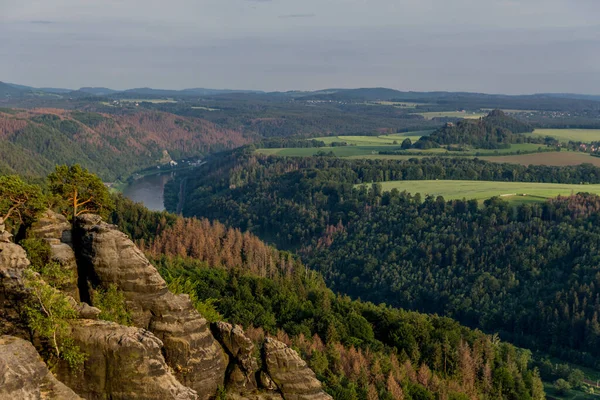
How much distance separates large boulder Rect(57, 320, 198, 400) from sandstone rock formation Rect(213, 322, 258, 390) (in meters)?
6.00

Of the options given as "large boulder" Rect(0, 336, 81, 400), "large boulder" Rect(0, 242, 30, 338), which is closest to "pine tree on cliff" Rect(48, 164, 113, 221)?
"large boulder" Rect(0, 242, 30, 338)

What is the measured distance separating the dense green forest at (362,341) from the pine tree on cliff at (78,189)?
34.3 ft

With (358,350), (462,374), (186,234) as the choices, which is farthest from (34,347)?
(186,234)

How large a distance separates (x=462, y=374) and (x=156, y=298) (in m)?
52.0

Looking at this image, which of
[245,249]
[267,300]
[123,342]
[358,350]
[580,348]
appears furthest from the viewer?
[245,249]

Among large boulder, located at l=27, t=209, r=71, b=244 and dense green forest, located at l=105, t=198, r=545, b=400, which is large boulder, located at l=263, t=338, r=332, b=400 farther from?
dense green forest, located at l=105, t=198, r=545, b=400

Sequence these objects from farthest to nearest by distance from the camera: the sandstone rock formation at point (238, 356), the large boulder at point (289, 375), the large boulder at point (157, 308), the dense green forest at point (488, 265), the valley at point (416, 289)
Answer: the dense green forest at point (488, 265) → the valley at point (416, 289) → the large boulder at point (289, 375) → the sandstone rock formation at point (238, 356) → the large boulder at point (157, 308)

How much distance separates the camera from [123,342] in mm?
33875

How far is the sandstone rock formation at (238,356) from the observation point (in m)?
40.1

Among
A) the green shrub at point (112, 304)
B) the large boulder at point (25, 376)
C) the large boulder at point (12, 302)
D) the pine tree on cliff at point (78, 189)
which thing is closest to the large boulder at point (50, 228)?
the pine tree on cliff at point (78, 189)

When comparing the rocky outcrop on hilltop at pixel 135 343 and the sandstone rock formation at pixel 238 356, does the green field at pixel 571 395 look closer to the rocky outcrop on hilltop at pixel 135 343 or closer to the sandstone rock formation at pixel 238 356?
the rocky outcrop on hilltop at pixel 135 343

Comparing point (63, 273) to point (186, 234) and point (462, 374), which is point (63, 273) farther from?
point (186, 234)

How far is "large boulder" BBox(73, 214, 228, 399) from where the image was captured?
38.8 m

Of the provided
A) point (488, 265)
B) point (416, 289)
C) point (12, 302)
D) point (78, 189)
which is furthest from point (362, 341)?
point (488, 265)
